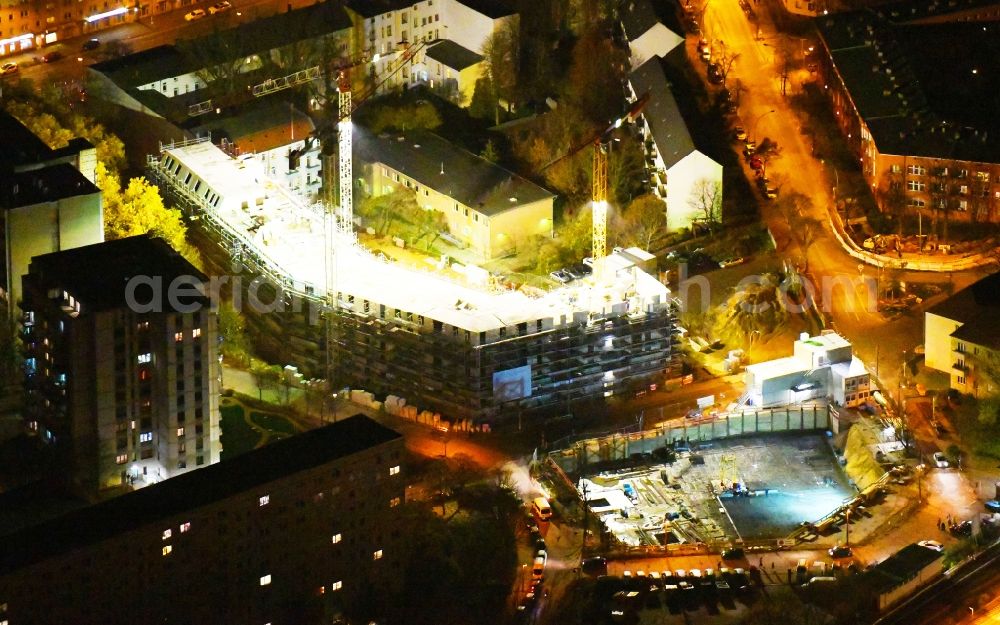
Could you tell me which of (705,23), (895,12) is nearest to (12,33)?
(705,23)

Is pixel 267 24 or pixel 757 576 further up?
pixel 267 24

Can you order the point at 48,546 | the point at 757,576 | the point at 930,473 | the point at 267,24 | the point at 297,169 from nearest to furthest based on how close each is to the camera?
1. the point at 48,546
2. the point at 757,576
3. the point at 930,473
4. the point at 297,169
5. the point at 267,24

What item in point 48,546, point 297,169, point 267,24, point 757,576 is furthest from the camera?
point 267,24

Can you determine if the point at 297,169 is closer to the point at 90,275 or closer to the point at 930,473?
the point at 90,275

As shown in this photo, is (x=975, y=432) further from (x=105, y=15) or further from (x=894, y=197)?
(x=105, y=15)

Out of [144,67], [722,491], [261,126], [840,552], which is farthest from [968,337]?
[144,67]

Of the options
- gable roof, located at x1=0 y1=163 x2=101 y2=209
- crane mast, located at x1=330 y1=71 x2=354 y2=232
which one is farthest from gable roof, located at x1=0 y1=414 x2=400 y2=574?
crane mast, located at x1=330 y1=71 x2=354 y2=232
